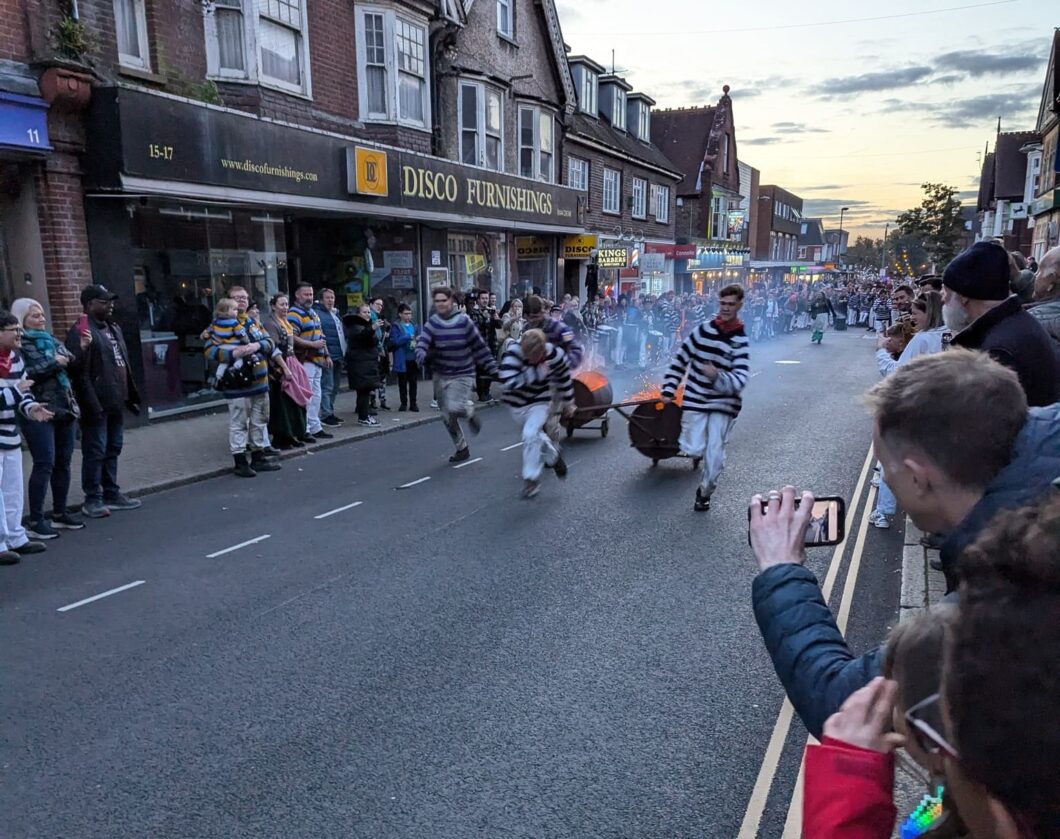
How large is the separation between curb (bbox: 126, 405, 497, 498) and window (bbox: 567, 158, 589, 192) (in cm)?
1400

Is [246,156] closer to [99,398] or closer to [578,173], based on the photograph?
[99,398]

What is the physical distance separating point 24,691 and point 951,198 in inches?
2469

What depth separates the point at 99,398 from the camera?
7.41 m

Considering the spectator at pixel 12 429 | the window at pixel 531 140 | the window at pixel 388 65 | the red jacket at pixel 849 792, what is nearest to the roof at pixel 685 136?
the window at pixel 531 140

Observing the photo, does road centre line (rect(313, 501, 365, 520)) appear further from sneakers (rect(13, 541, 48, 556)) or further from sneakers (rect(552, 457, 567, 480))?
sneakers (rect(13, 541, 48, 556))

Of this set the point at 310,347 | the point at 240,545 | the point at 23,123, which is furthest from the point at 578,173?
the point at 240,545

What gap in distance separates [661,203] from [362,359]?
2607 centimetres

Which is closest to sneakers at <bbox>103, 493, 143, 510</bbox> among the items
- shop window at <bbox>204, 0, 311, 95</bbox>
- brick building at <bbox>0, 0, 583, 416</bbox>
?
brick building at <bbox>0, 0, 583, 416</bbox>

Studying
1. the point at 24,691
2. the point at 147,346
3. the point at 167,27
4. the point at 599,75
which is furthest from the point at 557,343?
the point at 599,75

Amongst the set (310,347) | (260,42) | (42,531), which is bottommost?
(42,531)

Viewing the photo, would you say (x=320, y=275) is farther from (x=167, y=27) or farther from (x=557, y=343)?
(x=557, y=343)

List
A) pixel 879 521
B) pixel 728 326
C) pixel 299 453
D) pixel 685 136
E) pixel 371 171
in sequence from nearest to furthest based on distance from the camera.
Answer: pixel 879 521 → pixel 728 326 → pixel 299 453 → pixel 371 171 → pixel 685 136

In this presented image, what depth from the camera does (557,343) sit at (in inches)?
324

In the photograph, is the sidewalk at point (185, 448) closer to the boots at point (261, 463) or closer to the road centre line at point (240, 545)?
the boots at point (261, 463)
